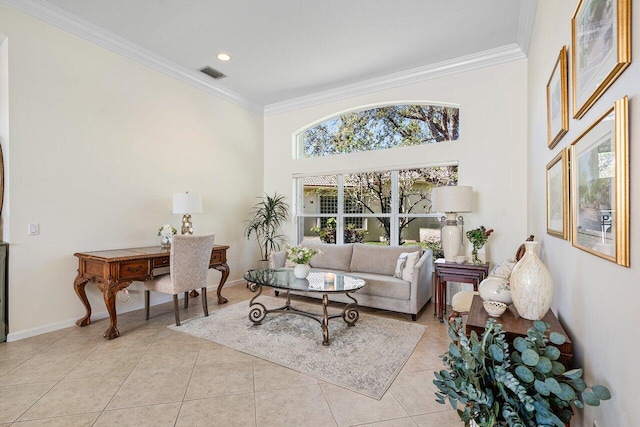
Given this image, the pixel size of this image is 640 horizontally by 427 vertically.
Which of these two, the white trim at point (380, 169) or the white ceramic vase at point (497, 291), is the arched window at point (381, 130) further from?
the white ceramic vase at point (497, 291)

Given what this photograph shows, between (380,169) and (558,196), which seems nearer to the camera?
(558,196)

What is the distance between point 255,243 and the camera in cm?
569

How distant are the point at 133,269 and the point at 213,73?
9.64 feet

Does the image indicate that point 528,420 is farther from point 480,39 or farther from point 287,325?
point 480,39

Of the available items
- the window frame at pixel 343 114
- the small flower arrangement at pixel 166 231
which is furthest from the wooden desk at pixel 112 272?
the window frame at pixel 343 114

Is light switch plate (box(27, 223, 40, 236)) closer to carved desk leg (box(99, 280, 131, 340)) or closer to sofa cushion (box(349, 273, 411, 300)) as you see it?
carved desk leg (box(99, 280, 131, 340))

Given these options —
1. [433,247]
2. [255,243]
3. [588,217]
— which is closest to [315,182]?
[255,243]

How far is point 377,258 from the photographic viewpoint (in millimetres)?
4293

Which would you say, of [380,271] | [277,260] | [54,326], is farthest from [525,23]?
[54,326]

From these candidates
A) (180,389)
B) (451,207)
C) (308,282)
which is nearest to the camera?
(180,389)

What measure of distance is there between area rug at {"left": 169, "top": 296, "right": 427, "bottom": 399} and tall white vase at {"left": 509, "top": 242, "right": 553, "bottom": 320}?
43.6 inches

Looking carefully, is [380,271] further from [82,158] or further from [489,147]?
[82,158]

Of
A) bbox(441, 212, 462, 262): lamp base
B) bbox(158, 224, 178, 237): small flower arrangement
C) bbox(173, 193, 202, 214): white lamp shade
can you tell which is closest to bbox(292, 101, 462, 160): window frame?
bbox(441, 212, 462, 262): lamp base

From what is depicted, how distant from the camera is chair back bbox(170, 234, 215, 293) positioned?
327cm
